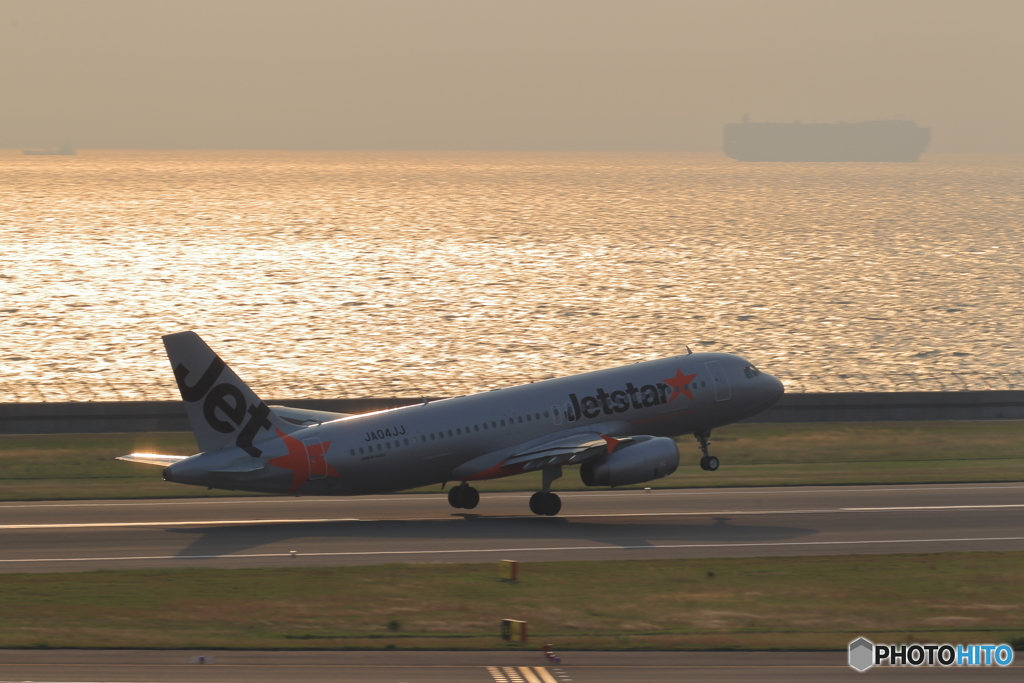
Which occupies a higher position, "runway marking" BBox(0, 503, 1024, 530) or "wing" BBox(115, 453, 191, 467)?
"wing" BBox(115, 453, 191, 467)

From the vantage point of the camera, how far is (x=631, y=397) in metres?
50.4

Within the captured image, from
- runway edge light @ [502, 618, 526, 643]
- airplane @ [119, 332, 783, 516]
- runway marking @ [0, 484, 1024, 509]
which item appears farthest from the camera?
runway marking @ [0, 484, 1024, 509]

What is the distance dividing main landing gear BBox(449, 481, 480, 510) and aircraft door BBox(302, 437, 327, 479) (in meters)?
6.38

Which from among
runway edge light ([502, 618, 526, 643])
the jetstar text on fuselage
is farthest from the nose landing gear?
runway edge light ([502, 618, 526, 643])

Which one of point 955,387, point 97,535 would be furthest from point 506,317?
point 97,535

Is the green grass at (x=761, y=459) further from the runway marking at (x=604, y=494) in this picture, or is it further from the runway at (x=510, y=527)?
the runway at (x=510, y=527)

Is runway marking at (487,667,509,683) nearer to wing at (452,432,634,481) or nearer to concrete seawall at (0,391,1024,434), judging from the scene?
wing at (452,432,634,481)

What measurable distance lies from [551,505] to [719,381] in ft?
34.7

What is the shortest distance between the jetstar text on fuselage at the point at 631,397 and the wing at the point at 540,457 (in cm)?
156

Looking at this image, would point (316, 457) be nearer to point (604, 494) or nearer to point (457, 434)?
point (457, 434)

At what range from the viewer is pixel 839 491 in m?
52.2

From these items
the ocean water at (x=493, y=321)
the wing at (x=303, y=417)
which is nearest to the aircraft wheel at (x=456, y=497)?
the wing at (x=303, y=417)

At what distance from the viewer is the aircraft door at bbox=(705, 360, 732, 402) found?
52875 millimetres

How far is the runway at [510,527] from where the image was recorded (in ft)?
132
